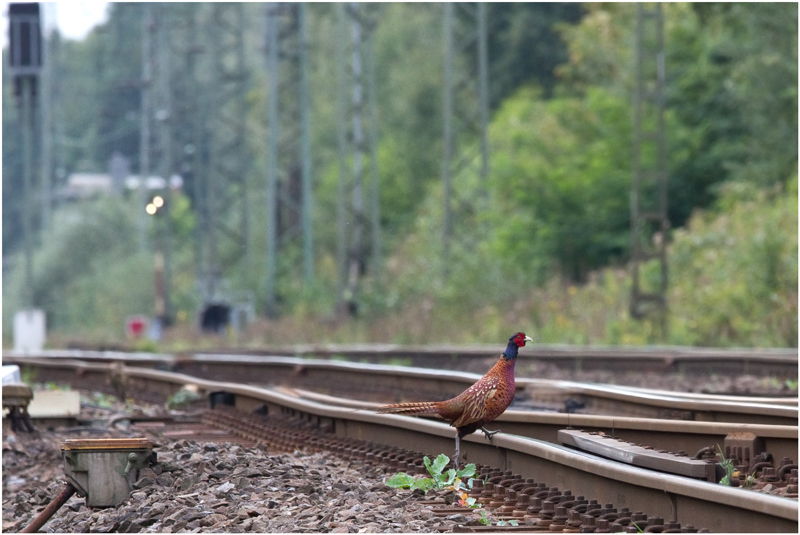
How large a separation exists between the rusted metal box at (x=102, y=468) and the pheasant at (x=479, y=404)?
150cm

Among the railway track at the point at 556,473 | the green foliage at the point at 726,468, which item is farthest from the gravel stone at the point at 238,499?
the green foliage at the point at 726,468

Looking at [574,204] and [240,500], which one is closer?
[240,500]

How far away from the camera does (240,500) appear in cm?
657

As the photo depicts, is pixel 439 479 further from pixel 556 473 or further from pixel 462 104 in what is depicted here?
pixel 462 104

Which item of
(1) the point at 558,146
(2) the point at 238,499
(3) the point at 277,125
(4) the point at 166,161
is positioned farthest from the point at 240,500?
(4) the point at 166,161

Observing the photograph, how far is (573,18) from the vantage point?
50.5m

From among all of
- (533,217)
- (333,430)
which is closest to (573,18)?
(533,217)

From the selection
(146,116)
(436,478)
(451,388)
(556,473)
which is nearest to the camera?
(556,473)

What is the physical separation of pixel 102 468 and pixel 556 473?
2.56 m

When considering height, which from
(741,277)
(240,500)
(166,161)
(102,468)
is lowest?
(240,500)

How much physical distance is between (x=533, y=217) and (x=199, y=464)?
23704 millimetres

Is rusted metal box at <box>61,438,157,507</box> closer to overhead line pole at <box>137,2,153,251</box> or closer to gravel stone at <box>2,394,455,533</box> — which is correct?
gravel stone at <box>2,394,455,533</box>

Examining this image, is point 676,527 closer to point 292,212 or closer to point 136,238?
point 292,212

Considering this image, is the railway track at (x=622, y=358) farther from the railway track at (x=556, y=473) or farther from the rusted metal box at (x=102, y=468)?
the rusted metal box at (x=102, y=468)
